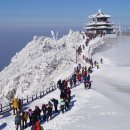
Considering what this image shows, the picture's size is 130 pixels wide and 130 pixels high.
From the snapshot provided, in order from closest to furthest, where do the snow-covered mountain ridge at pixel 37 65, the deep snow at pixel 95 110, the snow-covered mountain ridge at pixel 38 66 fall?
the deep snow at pixel 95 110
the snow-covered mountain ridge at pixel 38 66
the snow-covered mountain ridge at pixel 37 65

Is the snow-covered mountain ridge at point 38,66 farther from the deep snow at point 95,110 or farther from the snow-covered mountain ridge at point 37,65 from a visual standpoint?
the deep snow at point 95,110

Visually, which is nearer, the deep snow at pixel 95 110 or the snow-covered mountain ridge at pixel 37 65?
the deep snow at pixel 95 110

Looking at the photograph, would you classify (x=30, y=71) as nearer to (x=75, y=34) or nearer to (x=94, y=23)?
(x=75, y=34)

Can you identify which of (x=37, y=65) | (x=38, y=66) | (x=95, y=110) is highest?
(x=95, y=110)

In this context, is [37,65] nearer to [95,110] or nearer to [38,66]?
[38,66]

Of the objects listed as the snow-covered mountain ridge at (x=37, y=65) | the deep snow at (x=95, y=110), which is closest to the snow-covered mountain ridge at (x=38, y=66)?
the snow-covered mountain ridge at (x=37, y=65)

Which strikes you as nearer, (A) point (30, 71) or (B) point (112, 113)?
(B) point (112, 113)

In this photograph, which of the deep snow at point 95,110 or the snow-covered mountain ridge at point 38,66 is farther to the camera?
the snow-covered mountain ridge at point 38,66

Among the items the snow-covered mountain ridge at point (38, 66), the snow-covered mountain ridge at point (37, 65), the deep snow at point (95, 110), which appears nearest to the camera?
the deep snow at point (95, 110)

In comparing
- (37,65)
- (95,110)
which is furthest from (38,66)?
(95,110)

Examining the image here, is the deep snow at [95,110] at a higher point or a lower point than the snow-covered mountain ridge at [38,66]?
higher

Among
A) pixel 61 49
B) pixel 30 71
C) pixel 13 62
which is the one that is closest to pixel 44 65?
pixel 30 71

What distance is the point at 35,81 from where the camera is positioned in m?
73.7

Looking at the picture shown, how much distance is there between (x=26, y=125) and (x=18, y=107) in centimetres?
324
